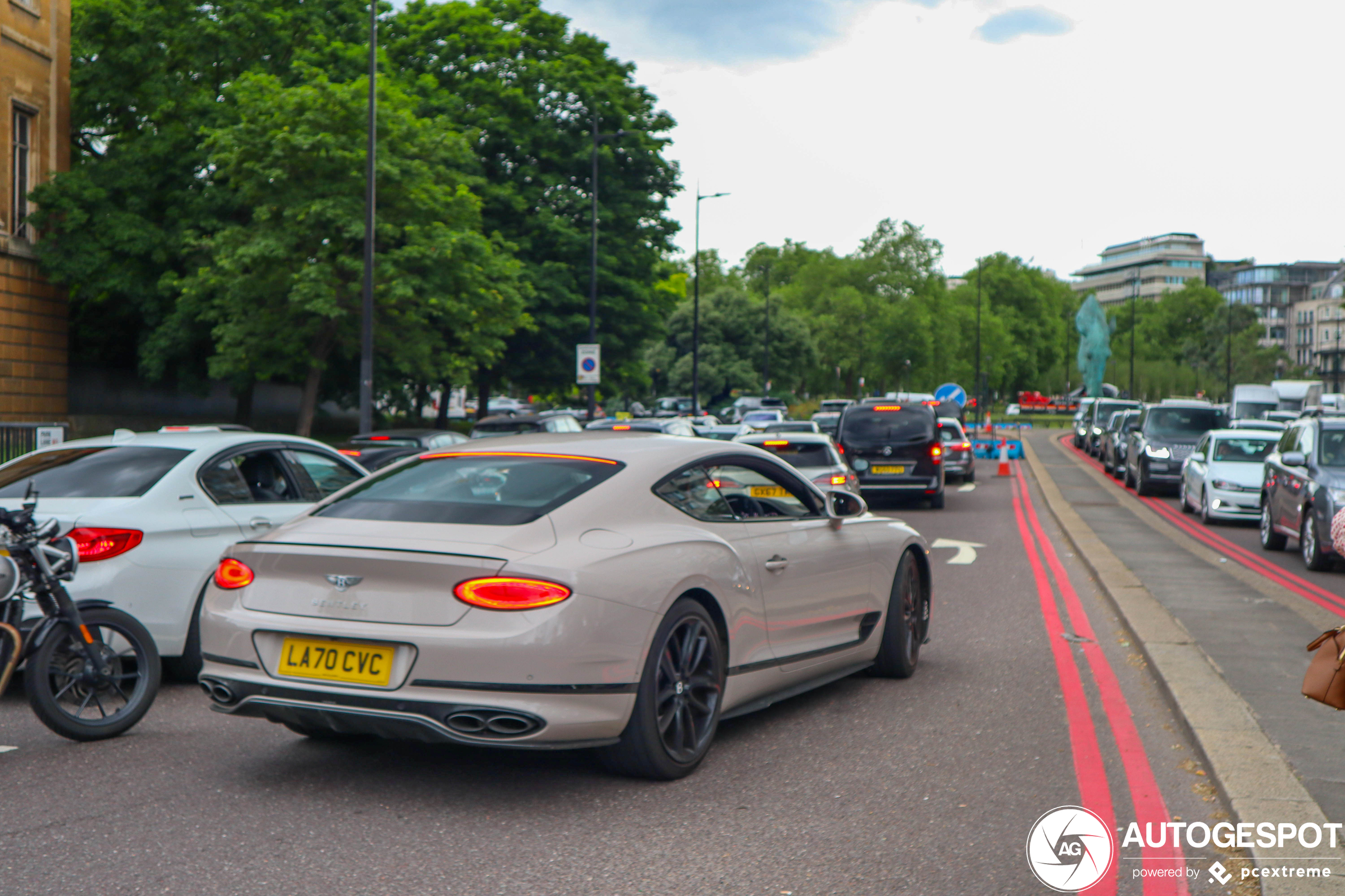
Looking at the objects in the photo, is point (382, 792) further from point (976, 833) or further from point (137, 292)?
point (137, 292)

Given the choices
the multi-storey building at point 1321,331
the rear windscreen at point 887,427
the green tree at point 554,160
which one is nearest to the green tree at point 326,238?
the rear windscreen at point 887,427

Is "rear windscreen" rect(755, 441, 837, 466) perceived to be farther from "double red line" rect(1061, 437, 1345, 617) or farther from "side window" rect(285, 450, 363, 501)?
"side window" rect(285, 450, 363, 501)

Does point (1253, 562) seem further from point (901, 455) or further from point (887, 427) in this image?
point (887, 427)

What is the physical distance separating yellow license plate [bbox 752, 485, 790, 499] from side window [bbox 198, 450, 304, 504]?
3115mm

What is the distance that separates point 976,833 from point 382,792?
2214 millimetres

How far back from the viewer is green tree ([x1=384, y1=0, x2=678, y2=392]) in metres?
38.2

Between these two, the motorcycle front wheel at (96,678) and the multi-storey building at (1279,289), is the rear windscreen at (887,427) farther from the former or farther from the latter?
the multi-storey building at (1279,289)

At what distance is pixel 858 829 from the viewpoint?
4703mm

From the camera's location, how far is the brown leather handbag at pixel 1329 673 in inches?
142

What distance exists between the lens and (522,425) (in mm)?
21484

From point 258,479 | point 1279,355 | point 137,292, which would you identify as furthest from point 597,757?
point 1279,355

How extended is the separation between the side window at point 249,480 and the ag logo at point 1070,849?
15.9 ft

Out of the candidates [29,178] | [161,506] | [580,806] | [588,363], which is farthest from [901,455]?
[29,178]

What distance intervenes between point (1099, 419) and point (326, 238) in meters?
30.5
